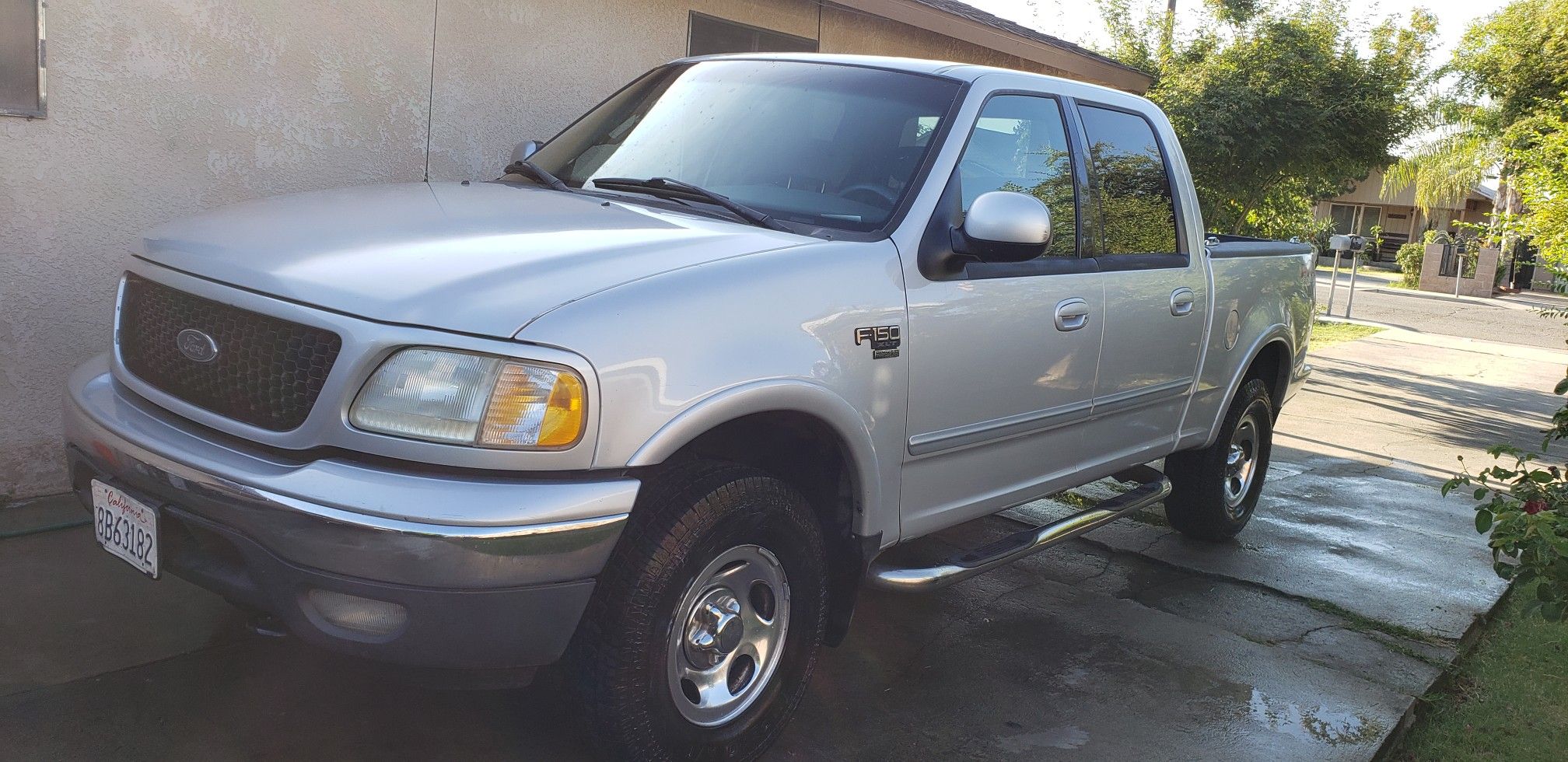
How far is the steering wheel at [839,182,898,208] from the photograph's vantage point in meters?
3.46

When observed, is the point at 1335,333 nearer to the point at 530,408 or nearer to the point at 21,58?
the point at 21,58

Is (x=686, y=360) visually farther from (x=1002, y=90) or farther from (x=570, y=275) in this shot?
(x=1002, y=90)

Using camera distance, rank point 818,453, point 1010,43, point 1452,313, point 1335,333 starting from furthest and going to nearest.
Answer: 1. point 1452,313
2. point 1335,333
3. point 1010,43
4. point 818,453

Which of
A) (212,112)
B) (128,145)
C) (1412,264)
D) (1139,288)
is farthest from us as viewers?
(1412,264)

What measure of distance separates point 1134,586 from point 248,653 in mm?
3475

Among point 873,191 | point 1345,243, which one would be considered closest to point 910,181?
point 873,191

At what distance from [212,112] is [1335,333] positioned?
1744cm

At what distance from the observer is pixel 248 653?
3535 millimetres

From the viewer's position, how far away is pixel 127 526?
108 inches

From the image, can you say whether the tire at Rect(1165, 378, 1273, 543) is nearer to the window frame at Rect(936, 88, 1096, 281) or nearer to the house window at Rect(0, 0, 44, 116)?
the window frame at Rect(936, 88, 1096, 281)

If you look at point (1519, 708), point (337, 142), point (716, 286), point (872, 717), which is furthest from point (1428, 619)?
point (337, 142)

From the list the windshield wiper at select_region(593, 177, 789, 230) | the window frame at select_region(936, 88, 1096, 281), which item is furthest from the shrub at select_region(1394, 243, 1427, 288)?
the windshield wiper at select_region(593, 177, 789, 230)

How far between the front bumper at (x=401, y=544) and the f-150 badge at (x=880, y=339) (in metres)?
0.82

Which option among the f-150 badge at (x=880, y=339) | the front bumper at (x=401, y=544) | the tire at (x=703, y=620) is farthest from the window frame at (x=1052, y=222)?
the front bumper at (x=401, y=544)
